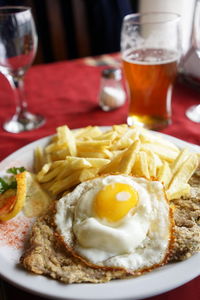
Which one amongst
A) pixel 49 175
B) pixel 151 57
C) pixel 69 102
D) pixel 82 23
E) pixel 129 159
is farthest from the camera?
pixel 82 23

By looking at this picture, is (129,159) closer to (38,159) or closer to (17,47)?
(38,159)

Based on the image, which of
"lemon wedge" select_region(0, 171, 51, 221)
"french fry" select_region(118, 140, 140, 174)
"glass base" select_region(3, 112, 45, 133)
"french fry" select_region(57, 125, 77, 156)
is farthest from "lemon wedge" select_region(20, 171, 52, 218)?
"glass base" select_region(3, 112, 45, 133)

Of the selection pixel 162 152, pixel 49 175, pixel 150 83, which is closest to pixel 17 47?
pixel 150 83

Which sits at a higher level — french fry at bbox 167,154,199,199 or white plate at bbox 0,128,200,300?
french fry at bbox 167,154,199,199

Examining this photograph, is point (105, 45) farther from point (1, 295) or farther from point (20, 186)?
point (1, 295)

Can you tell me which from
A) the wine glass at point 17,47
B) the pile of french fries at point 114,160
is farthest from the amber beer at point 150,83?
the wine glass at point 17,47

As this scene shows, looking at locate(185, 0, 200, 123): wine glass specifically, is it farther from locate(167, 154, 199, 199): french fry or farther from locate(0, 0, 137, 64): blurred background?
locate(0, 0, 137, 64): blurred background
